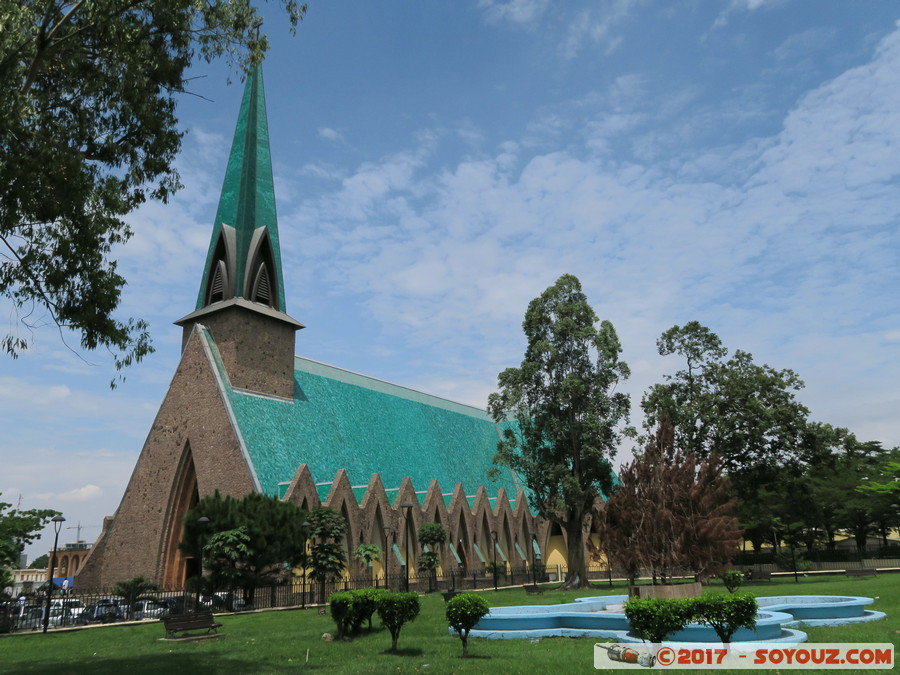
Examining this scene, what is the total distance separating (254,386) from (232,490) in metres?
8.11

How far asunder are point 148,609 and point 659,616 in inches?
984

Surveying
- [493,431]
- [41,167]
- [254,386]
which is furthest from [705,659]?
[493,431]

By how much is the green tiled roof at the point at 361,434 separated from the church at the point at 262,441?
0.12 meters

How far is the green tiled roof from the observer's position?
41.9 metres

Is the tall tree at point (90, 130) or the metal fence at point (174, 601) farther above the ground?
the tall tree at point (90, 130)

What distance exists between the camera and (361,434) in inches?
2015

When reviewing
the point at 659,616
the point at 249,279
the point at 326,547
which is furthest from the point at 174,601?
the point at 659,616

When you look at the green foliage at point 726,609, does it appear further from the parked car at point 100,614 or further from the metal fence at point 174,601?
the parked car at point 100,614

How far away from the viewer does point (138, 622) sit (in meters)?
26.8

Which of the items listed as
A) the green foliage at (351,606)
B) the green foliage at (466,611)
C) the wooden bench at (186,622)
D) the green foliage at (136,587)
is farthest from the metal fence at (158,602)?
the green foliage at (466,611)

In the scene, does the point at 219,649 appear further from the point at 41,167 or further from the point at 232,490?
the point at 232,490

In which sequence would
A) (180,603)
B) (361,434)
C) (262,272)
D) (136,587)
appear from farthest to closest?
(361,434) < (262,272) < (136,587) < (180,603)

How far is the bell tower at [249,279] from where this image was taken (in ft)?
145

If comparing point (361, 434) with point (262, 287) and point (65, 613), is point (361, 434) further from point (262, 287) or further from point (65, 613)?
point (65, 613)
